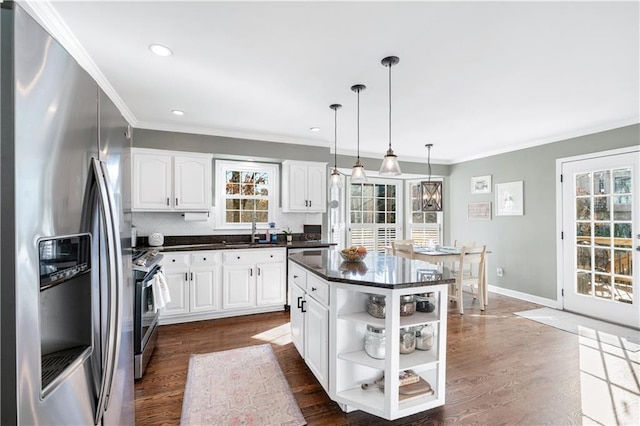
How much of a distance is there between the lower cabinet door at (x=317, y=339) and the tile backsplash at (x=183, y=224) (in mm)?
2505

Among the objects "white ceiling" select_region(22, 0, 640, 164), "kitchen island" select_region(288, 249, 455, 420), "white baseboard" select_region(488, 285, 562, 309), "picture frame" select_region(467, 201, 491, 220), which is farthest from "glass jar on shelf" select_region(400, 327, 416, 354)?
"picture frame" select_region(467, 201, 491, 220)

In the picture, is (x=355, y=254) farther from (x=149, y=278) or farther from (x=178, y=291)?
(x=178, y=291)

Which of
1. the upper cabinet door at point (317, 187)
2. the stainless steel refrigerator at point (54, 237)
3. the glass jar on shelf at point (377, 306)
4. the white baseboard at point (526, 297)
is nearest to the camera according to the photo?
the stainless steel refrigerator at point (54, 237)

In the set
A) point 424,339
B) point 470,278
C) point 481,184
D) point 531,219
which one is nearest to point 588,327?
point 470,278

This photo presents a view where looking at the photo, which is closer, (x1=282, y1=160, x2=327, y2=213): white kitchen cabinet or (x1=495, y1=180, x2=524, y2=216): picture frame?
(x1=282, y1=160, x2=327, y2=213): white kitchen cabinet

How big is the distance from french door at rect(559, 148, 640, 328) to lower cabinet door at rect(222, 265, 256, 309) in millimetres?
4495

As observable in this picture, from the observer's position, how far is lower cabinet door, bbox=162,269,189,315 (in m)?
3.66

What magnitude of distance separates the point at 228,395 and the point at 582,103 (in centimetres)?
443

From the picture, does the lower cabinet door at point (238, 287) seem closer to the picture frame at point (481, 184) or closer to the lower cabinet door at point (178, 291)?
the lower cabinet door at point (178, 291)

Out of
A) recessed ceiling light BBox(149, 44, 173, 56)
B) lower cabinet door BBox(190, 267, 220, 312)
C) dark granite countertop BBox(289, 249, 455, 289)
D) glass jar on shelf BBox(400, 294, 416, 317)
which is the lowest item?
lower cabinet door BBox(190, 267, 220, 312)

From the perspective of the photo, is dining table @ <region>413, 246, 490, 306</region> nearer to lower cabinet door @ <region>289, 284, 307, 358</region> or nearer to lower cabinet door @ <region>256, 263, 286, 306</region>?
lower cabinet door @ <region>256, 263, 286, 306</region>

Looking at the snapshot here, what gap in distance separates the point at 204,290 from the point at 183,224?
3.45ft

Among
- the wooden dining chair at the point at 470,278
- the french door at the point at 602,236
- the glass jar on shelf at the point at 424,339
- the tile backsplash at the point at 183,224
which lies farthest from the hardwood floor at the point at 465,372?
the tile backsplash at the point at 183,224

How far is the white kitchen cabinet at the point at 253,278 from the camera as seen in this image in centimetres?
393
